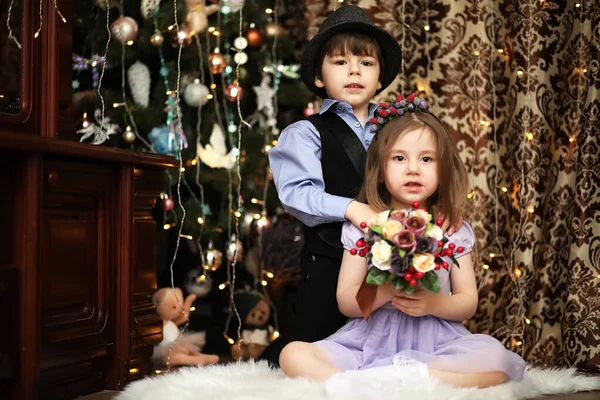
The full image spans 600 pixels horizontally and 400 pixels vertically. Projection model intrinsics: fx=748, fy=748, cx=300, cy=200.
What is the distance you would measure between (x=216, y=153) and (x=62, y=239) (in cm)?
125

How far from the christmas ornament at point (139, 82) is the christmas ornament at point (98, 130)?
0.55ft

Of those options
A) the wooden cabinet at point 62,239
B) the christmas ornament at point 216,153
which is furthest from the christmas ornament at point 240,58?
the wooden cabinet at point 62,239

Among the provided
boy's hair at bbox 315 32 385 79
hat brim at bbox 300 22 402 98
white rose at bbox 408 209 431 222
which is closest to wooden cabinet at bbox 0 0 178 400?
hat brim at bbox 300 22 402 98

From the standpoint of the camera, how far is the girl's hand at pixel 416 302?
1.99 m

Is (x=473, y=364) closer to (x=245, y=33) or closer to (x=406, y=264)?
(x=406, y=264)

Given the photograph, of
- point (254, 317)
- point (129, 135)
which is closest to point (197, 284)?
point (254, 317)

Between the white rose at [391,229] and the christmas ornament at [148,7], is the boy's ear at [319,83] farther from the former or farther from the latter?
the christmas ornament at [148,7]

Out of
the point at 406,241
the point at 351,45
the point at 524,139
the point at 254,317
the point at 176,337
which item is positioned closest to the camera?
the point at 406,241

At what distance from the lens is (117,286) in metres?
2.40

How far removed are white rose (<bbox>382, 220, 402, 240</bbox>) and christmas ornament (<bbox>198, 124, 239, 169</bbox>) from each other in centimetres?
160

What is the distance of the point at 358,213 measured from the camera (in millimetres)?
2129

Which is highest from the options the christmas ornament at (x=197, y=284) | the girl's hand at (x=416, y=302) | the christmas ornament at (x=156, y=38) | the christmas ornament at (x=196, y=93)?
the christmas ornament at (x=156, y=38)

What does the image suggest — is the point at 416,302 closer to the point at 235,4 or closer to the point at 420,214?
the point at 420,214

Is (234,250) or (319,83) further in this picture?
(234,250)
